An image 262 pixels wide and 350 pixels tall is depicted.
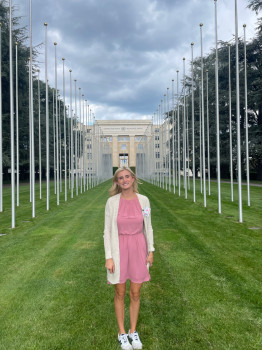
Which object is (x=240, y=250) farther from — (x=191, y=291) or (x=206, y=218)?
(x=206, y=218)

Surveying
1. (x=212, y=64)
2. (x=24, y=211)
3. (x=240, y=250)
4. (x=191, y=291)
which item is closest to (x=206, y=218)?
(x=240, y=250)

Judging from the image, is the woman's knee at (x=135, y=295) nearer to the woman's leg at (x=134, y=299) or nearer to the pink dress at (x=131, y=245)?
the woman's leg at (x=134, y=299)

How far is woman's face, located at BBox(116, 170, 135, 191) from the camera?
3322 millimetres

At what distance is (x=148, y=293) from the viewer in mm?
4855

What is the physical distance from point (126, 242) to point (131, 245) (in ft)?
0.22

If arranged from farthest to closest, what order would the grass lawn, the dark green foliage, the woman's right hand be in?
the dark green foliage → the grass lawn → the woman's right hand

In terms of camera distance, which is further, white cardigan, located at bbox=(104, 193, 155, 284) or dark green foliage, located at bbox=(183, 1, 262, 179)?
dark green foliage, located at bbox=(183, 1, 262, 179)

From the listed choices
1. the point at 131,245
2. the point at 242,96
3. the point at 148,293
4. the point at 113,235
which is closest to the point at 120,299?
the point at 131,245

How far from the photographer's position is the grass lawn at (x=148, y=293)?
11.8 ft

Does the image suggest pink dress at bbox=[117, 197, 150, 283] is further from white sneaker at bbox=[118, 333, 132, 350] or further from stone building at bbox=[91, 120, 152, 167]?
stone building at bbox=[91, 120, 152, 167]

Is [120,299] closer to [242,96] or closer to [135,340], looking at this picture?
[135,340]

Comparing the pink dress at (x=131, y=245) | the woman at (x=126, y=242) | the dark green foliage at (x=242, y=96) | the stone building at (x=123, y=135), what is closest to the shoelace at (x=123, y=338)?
the woman at (x=126, y=242)

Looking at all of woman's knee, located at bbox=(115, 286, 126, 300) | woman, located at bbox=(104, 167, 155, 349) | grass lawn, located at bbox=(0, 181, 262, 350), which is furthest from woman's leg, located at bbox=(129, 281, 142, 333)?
grass lawn, located at bbox=(0, 181, 262, 350)

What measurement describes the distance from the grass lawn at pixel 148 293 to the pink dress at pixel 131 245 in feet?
3.13
